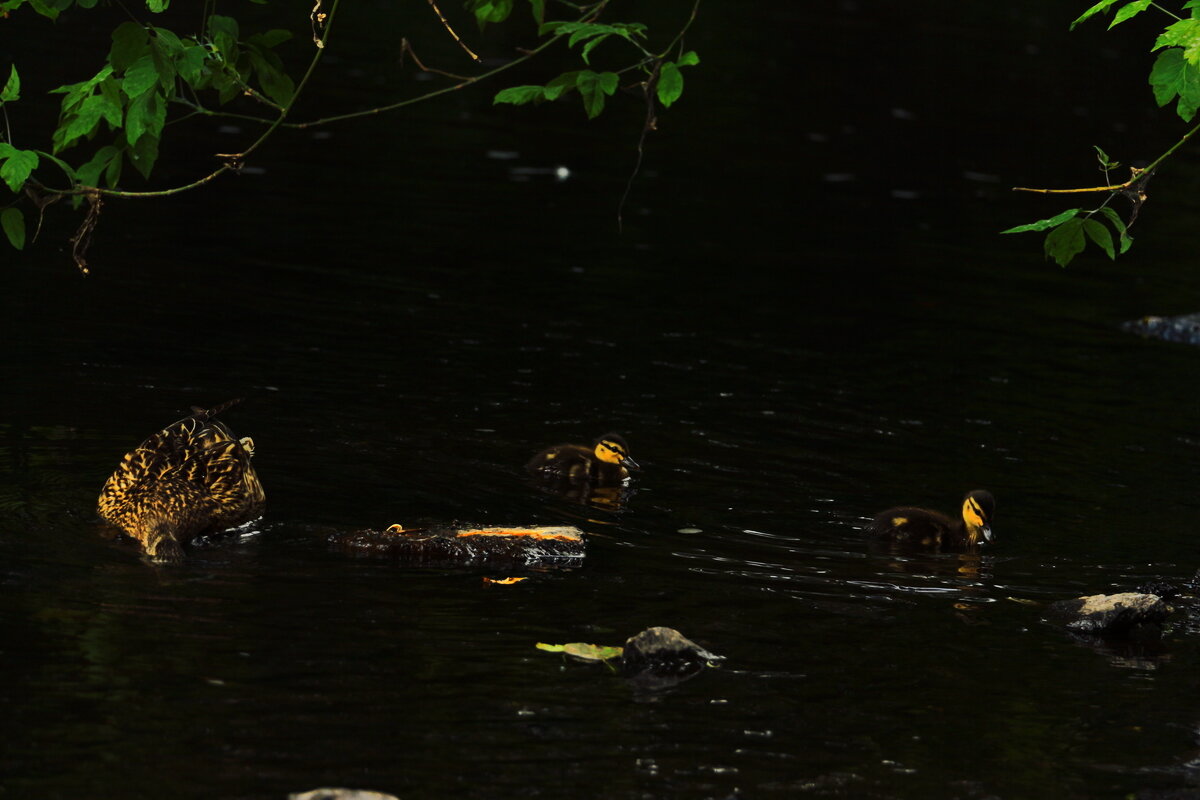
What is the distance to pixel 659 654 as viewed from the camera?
7961mm

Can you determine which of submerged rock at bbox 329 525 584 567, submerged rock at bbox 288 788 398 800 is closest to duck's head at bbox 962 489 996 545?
submerged rock at bbox 329 525 584 567

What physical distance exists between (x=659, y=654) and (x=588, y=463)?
132 inches

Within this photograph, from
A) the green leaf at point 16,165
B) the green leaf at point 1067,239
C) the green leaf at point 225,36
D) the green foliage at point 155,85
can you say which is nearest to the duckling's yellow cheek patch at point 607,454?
the green foliage at point 155,85

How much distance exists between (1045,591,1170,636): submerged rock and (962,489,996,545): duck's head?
1.32 m

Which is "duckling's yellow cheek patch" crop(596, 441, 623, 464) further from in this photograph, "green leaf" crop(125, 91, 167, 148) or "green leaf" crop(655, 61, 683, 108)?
"green leaf" crop(125, 91, 167, 148)

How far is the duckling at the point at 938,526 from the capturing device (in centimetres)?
1029

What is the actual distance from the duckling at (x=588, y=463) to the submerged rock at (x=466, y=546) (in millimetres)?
1535

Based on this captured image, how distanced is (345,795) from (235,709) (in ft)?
3.80

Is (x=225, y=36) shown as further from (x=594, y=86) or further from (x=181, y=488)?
(x=181, y=488)

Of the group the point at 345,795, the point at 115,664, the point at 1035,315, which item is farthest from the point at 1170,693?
the point at 1035,315

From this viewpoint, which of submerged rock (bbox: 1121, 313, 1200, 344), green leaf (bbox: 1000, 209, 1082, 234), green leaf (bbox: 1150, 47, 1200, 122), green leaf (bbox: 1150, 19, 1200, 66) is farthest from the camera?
submerged rock (bbox: 1121, 313, 1200, 344)

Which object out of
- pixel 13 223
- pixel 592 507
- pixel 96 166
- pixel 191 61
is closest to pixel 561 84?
pixel 191 61

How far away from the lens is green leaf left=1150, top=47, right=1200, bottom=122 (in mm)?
7293

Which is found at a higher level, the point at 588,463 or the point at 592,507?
the point at 588,463
